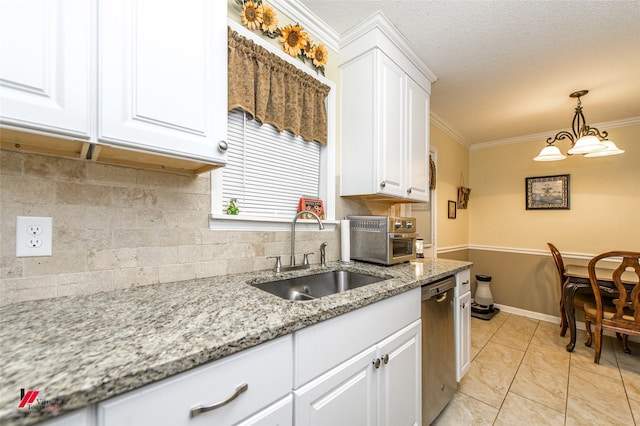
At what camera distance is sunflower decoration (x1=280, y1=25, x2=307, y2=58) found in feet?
5.30

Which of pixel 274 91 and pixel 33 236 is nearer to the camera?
pixel 33 236

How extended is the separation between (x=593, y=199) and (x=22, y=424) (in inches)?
190

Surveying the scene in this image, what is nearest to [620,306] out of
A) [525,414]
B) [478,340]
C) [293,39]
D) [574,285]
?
[574,285]

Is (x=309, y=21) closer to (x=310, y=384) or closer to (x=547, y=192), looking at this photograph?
(x=310, y=384)

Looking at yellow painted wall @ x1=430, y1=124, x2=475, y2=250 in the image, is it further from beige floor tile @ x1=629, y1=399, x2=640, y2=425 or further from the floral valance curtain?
the floral valance curtain

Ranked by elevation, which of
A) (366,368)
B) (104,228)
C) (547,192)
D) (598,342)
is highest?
(547,192)

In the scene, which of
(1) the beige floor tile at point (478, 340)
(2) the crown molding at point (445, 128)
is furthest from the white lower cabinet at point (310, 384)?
(2) the crown molding at point (445, 128)

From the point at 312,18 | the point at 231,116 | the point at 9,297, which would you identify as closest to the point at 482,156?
the point at 312,18

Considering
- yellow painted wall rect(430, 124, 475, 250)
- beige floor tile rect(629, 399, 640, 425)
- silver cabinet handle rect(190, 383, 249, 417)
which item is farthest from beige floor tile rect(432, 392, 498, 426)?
yellow painted wall rect(430, 124, 475, 250)

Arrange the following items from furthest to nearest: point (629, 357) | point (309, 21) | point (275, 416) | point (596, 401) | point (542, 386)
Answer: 1. point (629, 357)
2. point (542, 386)
3. point (596, 401)
4. point (309, 21)
5. point (275, 416)

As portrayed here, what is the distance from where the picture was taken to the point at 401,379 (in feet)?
4.32

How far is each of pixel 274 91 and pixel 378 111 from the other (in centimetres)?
72

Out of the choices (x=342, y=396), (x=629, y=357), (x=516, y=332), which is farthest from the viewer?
(x=516, y=332)

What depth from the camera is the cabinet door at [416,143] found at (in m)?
2.11
